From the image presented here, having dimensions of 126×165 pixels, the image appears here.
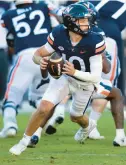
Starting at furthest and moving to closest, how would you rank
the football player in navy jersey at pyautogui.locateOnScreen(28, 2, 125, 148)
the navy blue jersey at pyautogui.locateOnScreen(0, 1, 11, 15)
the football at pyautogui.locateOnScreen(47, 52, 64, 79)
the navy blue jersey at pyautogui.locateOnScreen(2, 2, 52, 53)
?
the navy blue jersey at pyautogui.locateOnScreen(0, 1, 11, 15), the navy blue jersey at pyautogui.locateOnScreen(2, 2, 52, 53), the football player in navy jersey at pyautogui.locateOnScreen(28, 2, 125, 148), the football at pyautogui.locateOnScreen(47, 52, 64, 79)

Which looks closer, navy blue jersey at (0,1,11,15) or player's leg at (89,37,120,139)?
player's leg at (89,37,120,139)

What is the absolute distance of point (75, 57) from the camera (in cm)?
744

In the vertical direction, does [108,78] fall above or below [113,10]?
below

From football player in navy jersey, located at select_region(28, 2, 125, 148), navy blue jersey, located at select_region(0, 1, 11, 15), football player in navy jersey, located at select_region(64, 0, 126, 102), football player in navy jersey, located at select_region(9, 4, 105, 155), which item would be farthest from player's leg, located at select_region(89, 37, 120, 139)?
navy blue jersey, located at select_region(0, 1, 11, 15)

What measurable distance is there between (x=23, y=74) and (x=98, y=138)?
1.18m

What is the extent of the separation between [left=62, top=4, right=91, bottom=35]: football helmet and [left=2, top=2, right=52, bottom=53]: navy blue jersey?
2.15 metres

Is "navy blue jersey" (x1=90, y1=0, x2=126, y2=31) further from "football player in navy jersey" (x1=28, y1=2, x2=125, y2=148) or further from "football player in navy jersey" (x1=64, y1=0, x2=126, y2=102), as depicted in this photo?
"football player in navy jersey" (x1=28, y1=2, x2=125, y2=148)

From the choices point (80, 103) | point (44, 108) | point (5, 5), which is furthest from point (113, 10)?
point (5, 5)

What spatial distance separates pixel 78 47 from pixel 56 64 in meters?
0.38

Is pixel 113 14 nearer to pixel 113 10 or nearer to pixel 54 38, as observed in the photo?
pixel 113 10

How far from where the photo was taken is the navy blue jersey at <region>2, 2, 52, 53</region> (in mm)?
9555

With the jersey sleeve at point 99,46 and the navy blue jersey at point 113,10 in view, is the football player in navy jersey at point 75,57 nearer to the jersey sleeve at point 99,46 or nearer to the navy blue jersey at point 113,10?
the jersey sleeve at point 99,46

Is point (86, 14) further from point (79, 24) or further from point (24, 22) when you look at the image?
point (24, 22)

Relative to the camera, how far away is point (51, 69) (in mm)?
7172
